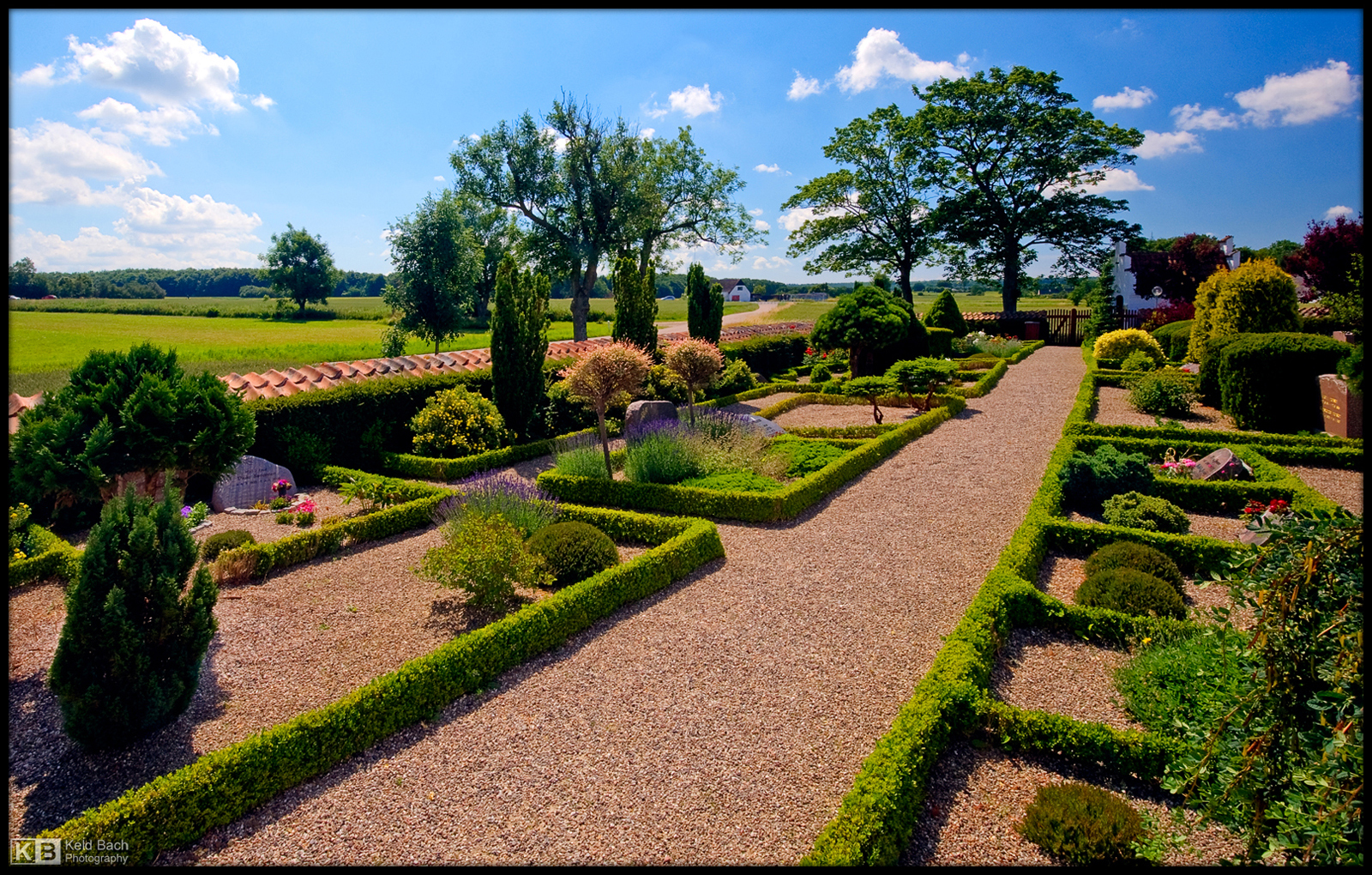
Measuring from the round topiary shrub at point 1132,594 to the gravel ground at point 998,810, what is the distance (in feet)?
7.19

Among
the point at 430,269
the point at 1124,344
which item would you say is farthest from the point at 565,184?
the point at 1124,344

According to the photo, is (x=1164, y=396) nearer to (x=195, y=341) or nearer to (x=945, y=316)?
(x=945, y=316)

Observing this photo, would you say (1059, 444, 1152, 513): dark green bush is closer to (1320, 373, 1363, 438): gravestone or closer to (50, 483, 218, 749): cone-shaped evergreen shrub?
(1320, 373, 1363, 438): gravestone

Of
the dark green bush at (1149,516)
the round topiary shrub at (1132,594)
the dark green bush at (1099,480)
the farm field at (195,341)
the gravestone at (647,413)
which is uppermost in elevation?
the farm field at (195,341)

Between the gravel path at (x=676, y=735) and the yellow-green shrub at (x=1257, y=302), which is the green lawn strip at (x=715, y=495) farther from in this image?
the yellow-green shrub at (x=1257, y=302)

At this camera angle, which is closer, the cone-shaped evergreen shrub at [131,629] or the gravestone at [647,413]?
the cone-shaped evergreen shrub at [131,629]

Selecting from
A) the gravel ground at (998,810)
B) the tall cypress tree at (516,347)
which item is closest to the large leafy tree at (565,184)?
the tall cypress tree at (516,347)

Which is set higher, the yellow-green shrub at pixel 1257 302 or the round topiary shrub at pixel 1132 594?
the yellow-green shrub at pixel 1257 302

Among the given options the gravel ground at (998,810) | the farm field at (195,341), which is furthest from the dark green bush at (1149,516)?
the farm field at (195,341)

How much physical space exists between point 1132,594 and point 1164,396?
36.6 ft

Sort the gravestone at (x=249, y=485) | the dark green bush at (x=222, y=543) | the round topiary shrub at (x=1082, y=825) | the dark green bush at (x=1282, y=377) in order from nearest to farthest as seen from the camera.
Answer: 1. the round topiary shrub at (x=1082, y=825)
2. the dark green bush at (x=222, y=543)
3. the gravestone at (x=249, y=485)
4. the dark green bush at (x=1282, y=377)

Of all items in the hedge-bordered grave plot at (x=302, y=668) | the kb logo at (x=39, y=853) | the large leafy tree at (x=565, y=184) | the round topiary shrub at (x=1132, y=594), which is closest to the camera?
the kb logo at (x=39, y=853)

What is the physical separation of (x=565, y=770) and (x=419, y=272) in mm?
19359

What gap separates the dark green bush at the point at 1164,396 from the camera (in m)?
14.7
